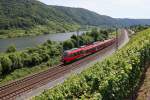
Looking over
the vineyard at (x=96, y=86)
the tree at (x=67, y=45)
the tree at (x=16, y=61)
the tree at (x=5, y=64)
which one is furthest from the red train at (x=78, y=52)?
the vineyard at (x=96, y=86)

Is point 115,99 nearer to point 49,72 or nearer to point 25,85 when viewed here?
point 25,85

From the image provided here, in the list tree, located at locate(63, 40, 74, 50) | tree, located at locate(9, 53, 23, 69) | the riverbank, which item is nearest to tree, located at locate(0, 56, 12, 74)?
tree, located at locate(9, 53, 23, 69)

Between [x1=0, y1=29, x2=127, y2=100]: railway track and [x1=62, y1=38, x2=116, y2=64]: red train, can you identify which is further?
[x1=62, y1=38, x2=116, y2=64]: red train

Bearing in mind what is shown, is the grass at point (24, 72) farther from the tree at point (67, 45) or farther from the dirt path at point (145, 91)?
the dirt path at point (145, 91)

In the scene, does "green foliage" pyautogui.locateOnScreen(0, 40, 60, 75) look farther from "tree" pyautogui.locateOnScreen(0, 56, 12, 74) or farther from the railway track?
the railway track

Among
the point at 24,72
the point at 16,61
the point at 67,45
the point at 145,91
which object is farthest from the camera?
the point at 67,45

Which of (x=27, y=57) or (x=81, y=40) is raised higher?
(x=27, y=57)

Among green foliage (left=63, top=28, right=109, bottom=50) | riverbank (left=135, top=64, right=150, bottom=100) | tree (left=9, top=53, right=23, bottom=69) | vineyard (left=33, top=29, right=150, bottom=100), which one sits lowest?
green foliage (left=63, top=28, right=109, bottom=50)

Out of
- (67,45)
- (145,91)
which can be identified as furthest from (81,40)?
(145,91)

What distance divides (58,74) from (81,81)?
104ft

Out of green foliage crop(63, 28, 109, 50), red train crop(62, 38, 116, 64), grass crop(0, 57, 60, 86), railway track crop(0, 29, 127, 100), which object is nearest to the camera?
railway track crop(0, 29, 127, 100)

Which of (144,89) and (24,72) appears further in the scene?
(24,72)

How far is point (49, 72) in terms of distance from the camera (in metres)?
50.2

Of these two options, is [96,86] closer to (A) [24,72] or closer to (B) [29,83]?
(B) [29,83]
